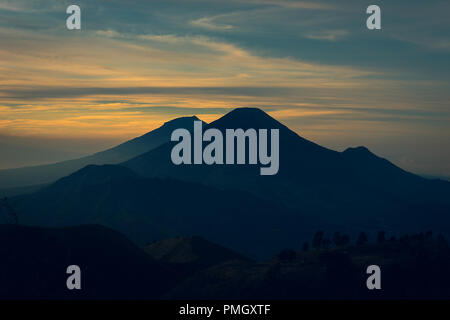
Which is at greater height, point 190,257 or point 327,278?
point 190,257

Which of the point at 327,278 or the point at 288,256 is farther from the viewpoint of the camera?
the point at 288,256

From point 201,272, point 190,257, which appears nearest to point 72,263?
point 201,272

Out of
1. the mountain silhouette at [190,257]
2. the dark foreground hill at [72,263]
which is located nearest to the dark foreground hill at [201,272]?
the dark foreground hill at [72,263]

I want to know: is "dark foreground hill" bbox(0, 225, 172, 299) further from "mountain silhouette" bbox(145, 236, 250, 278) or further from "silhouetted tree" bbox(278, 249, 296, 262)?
"silhouetted tree" bbox(278, 249, 296, 262)

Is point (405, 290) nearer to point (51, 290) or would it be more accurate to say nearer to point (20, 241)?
point (51, 290)

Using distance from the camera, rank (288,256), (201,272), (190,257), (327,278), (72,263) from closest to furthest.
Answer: (327,278)
(72,263)
(201,272)
(288,256)
(190,257)

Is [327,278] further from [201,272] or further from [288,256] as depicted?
[201,272]

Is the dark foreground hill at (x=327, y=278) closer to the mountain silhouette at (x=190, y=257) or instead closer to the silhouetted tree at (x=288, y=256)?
the silhouetted tree at (x=288, y=256)

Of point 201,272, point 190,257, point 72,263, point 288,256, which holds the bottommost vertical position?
point 201,272

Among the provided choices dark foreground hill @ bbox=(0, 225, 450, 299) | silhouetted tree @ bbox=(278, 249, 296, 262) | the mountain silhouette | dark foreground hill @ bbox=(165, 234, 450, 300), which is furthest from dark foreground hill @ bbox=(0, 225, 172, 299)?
silhouetted tree @ bbox=(278, 249, 296, 262)
